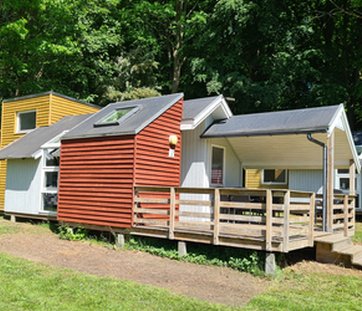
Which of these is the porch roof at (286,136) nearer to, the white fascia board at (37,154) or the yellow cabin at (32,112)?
the white fascia board at (37,154)

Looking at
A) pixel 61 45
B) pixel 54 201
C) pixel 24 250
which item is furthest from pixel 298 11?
pixel 24 250

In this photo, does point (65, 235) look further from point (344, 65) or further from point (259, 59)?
point (344, 65)

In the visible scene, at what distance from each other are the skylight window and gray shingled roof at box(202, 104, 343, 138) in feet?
7.28

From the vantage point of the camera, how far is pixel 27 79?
2317cm

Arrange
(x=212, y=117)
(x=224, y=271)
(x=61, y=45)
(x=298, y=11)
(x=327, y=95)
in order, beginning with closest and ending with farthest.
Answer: (x=224, y=271) < (x=212, y=117) < (x=327, y=95) < (x=61, y=45) < (x=298, y=11)

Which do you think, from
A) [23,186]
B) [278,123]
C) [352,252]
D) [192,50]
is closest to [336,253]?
[352,252]

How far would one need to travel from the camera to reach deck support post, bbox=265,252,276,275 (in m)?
6.77

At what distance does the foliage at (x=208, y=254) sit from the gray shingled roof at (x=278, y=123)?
3.20 m

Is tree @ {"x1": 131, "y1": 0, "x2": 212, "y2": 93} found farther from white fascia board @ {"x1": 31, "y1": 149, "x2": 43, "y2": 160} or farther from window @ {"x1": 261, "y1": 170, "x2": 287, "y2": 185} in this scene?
white fascia board @ {"x1": 31, "y1": 149, "x2": 43, "y2": 160}

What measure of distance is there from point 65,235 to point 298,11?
18559mm

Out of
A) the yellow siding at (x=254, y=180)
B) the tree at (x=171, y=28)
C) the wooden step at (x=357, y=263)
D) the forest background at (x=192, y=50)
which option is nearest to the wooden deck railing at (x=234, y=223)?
the wooden step at (x=357, y=263)

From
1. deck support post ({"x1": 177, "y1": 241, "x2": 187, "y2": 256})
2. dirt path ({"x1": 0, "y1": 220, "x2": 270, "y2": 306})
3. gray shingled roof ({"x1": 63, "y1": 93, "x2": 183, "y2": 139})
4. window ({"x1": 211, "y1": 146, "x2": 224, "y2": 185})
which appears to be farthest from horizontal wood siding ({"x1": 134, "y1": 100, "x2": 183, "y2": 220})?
window ({"x1": 211, "y1": 146, "x2": 224, "y2": 185})

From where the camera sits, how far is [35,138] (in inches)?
520

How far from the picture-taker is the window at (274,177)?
19.7 metres
